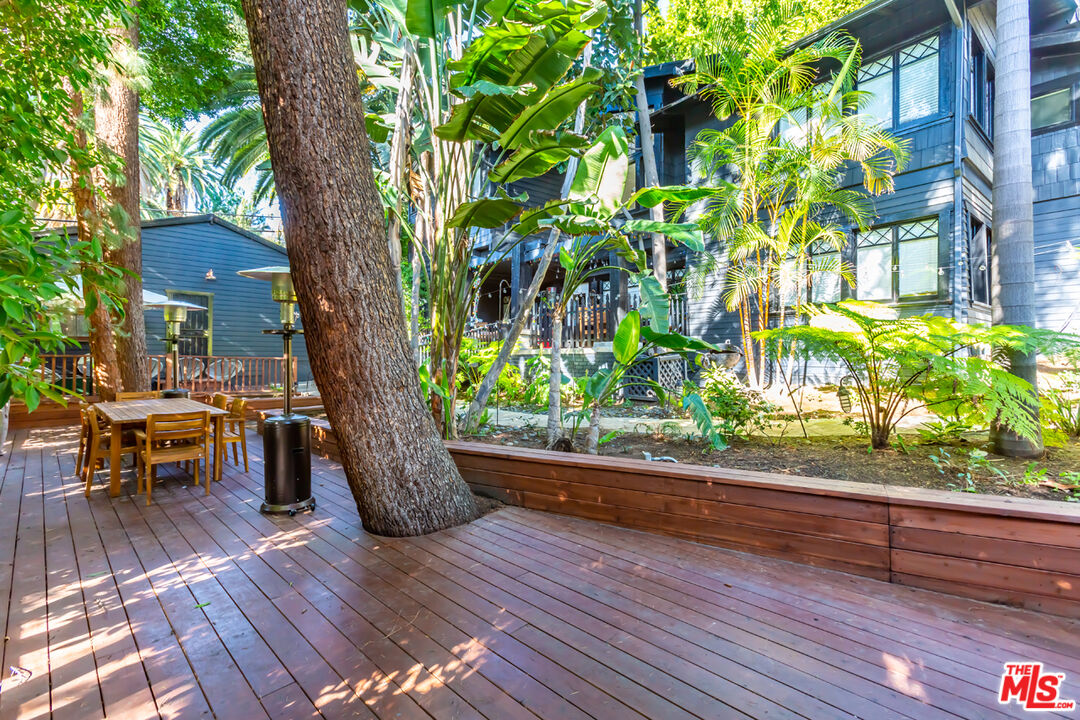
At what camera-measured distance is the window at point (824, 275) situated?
8898 mm

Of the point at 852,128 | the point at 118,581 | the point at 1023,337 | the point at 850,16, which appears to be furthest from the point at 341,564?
the point at 850,16

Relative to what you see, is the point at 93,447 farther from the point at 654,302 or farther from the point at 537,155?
the point at 654,302

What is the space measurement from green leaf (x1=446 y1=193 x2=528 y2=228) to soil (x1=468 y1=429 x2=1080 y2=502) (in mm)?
2414

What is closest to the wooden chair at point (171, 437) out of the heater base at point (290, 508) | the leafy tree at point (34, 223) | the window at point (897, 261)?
the heater base at point (290, 508)

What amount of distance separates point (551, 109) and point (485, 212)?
0.82 meters

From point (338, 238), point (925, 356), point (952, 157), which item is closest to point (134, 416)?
point (338, 238)

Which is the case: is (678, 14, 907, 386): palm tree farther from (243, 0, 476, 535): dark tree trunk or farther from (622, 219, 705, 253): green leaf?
(243, 0, 476, 535): dark tree trunk

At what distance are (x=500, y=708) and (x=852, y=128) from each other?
26.5ft

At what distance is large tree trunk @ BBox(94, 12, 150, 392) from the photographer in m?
6.20

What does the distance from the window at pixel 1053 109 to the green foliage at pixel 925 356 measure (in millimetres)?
9053

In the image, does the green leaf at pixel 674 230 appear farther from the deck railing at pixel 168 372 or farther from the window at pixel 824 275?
the deck railing at pixel 168 372

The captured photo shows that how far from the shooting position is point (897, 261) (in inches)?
340

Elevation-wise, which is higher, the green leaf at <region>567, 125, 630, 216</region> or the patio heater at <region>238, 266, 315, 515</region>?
the green leaf at <region>567, 125, 630, 216</region>

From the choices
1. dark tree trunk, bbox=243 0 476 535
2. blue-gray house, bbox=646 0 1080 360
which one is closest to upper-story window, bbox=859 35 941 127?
blue-gray house, bbox=646 0 1080 360
